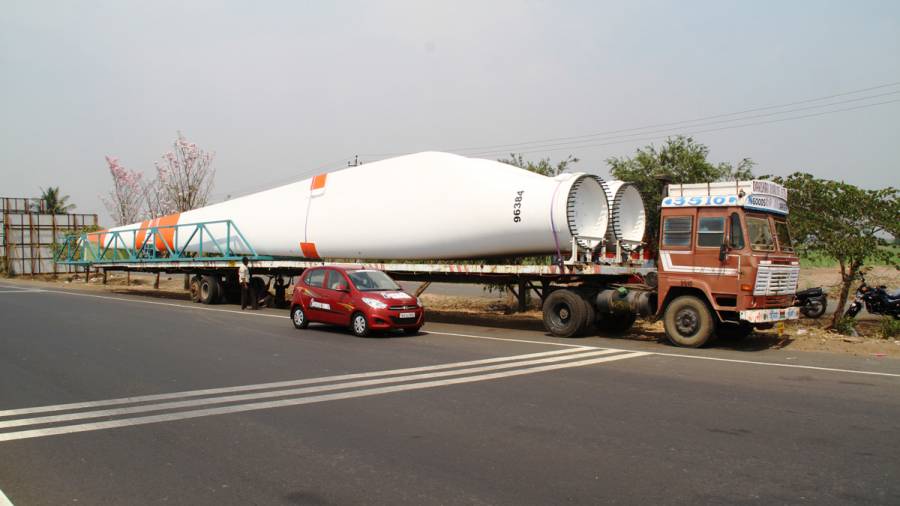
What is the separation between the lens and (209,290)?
83.0 feet

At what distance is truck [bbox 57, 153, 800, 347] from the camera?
12.6 metres

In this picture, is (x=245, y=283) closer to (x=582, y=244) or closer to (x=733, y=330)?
(x=582, y=244)

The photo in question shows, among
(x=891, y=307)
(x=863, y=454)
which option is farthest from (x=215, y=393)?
(x=891, y=307)

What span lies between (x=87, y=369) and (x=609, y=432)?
25.8 feet

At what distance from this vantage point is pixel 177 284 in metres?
43.8

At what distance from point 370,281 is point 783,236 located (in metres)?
8.55

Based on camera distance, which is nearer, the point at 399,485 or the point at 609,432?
the point at 399,485

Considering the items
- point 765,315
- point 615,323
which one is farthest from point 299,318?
point 765,315

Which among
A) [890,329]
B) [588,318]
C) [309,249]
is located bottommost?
[890,329]

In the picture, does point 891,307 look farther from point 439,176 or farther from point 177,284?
point 177,284

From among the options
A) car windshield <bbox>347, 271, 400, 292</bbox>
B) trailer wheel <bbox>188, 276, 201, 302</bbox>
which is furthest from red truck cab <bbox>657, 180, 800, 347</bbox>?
trailer wheel <bbox>188, 276, 201, 302</bbox>

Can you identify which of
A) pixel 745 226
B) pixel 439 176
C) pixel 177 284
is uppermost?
pixel 439 176

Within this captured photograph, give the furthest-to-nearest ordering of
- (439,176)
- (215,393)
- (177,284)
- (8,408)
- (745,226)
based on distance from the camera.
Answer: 1. (177,284)
2. (439,176)
3. (745,226)
4. (215,393)
5. (8,408)

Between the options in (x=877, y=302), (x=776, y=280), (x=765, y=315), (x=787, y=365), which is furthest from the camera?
(x=877, y=302)
